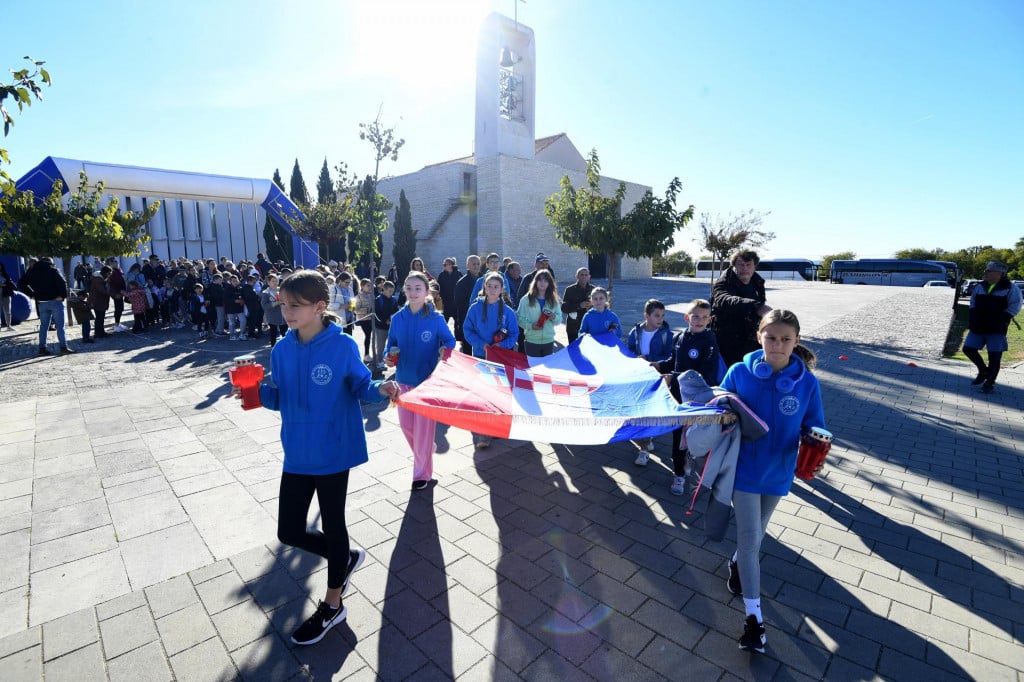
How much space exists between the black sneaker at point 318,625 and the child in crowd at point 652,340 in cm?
357

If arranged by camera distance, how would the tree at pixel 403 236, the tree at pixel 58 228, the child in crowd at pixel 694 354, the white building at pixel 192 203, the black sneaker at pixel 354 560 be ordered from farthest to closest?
the tree at pixel 403 236, the white building at pixel 192 203, the tree at pixel 58 228, the child in crowd at pixel 694 354, the black sneaker at pixel 354 560

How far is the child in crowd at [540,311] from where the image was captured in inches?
276

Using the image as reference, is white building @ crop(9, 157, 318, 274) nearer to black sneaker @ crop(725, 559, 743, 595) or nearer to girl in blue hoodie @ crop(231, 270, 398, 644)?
girl in blue hoodie @ crop(231, 270, 398, 644)

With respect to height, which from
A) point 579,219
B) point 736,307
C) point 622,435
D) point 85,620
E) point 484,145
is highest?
point 484,145

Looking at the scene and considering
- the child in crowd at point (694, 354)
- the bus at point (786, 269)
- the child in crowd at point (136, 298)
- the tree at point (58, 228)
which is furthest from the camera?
the bus at point (786, 269)

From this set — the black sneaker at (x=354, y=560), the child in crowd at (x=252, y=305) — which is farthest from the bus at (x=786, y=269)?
the black sneaker at (x=354, y=560)

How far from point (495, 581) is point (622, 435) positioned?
1.37 m

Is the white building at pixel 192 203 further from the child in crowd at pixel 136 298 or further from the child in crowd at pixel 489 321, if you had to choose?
the child in crowd at pixel 489 321

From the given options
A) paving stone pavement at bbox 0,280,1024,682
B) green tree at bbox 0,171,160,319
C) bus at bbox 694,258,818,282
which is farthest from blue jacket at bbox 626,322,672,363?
bus at bbox 694,258,818,282

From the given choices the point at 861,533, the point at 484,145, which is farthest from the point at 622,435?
the point at 484,145

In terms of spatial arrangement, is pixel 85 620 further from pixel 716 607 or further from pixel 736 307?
pixel 736 307

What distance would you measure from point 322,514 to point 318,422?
0.56m

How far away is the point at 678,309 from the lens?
24.1 meters

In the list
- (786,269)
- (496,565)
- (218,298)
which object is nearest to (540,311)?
(496,565)
